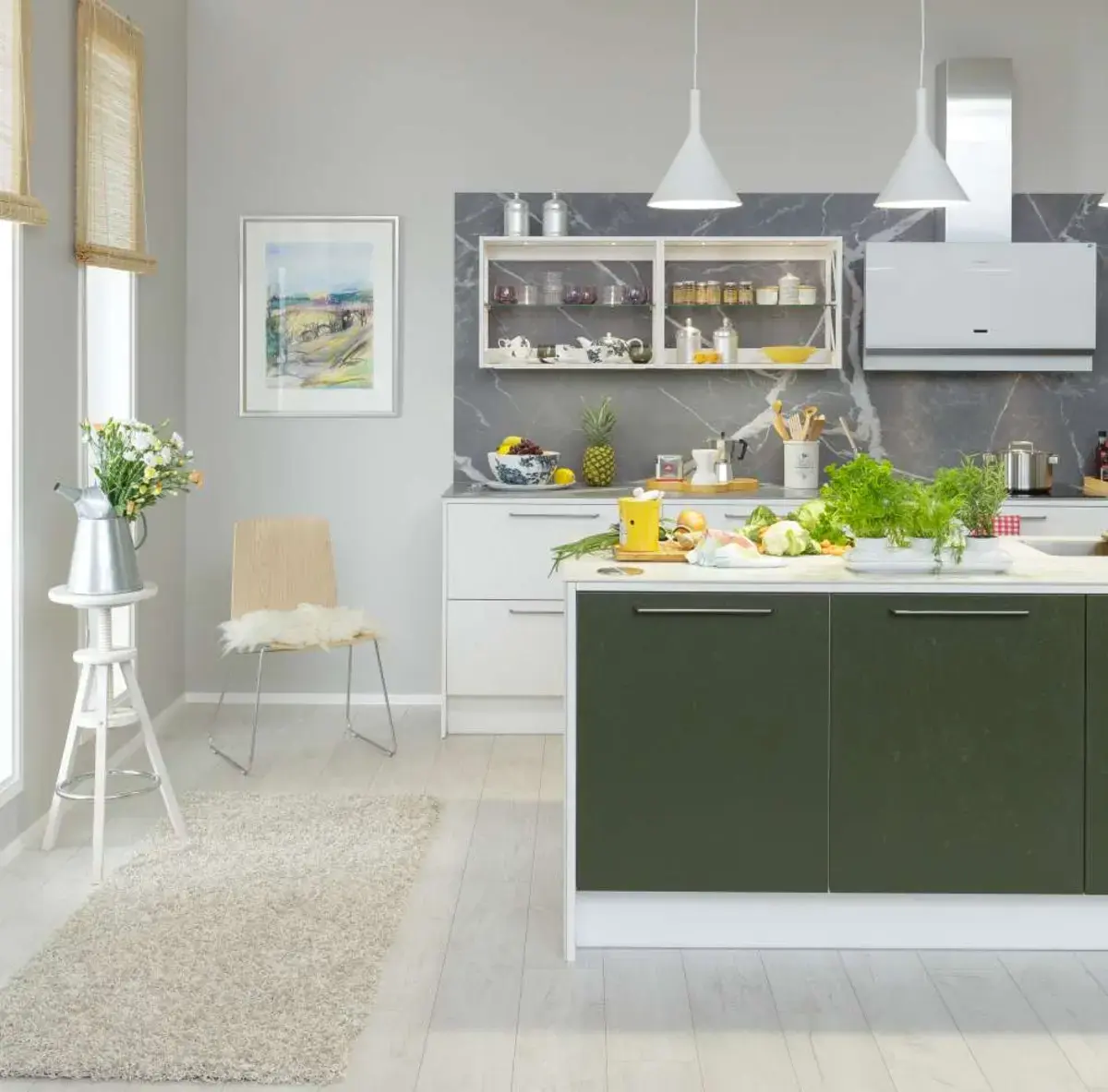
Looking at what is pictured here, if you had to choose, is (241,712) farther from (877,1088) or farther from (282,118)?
(877,1088)

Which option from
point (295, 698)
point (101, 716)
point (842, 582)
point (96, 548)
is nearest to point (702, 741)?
point (842, 582)

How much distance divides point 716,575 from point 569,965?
3.22ft

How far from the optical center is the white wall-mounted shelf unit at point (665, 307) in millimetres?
6332

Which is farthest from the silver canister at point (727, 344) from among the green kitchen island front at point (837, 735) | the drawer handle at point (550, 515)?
the green kitchen island front at point (837, 735)

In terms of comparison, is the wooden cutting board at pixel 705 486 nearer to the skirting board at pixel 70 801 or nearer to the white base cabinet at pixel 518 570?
the white base cabinet at pixel 518 570

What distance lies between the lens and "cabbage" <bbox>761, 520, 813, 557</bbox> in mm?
3900

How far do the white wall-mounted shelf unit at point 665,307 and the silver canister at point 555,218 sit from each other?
4 centimetres

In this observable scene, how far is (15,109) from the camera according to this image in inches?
168

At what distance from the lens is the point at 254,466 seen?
6492 millimetres

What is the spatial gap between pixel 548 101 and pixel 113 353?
6.87 feet

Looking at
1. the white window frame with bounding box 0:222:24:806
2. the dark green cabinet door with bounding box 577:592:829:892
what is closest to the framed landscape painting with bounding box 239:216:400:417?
the white window frame with bounding box 0:222:24:806

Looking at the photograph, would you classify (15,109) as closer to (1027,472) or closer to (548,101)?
(548,101)

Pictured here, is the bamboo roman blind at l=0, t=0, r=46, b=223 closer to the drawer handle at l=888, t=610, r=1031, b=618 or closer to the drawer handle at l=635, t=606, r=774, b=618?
the drawer handle at l=635, t=606, r=774, b=618

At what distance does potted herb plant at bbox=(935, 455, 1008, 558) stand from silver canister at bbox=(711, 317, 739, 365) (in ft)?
8.80
